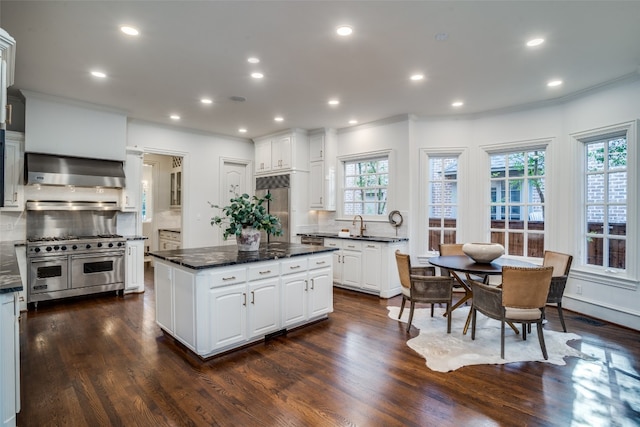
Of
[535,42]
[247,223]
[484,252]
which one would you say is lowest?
[484,252]

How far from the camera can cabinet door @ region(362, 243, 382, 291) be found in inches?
208

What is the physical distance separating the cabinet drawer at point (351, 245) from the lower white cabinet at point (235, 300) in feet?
5.36

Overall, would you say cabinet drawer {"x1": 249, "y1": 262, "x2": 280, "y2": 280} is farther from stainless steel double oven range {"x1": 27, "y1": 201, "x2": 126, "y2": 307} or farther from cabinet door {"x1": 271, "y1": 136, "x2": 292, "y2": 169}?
cabinet door {"x1": 271, "y1": 136, "x2": 292, "y2": 169}

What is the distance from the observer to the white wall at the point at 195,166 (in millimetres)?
→ 6270

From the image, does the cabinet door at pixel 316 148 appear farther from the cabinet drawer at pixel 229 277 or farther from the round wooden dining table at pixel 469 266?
the cabinet drawer at pixel 229 277

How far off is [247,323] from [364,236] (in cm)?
309

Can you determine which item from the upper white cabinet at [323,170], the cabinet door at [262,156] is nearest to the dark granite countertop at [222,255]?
the upper white cabinet at [323,170]

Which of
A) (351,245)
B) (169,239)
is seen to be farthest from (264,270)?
(169,239)

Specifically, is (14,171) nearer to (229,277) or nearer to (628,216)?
(229,277)

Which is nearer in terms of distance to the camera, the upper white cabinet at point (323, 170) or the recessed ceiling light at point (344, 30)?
the recessed ceiling light at point (344, 30)

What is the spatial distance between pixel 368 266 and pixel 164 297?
10.0 feet

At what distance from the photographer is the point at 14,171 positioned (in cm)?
464

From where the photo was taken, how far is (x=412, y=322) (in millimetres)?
4031

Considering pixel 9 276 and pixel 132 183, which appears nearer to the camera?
pixel 9 276
